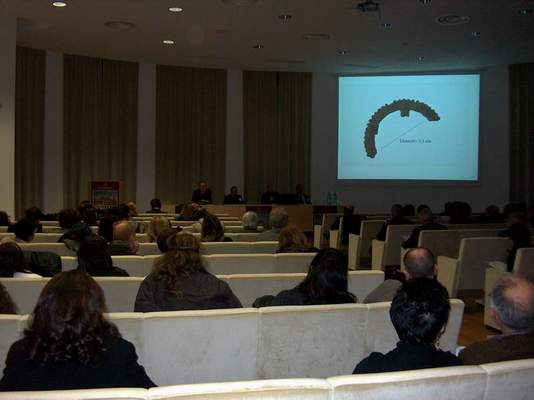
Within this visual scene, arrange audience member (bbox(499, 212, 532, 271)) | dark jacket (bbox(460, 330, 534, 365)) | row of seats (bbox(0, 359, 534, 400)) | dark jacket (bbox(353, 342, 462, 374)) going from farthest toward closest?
audience member (bbox(499, 212, 532, 271)), dark jacket (bbox(460, 330, 534, 365)), dark jacket (bbox(353, 342, 462, 374)), row of seats (bbox(0, 359, 534, 400))

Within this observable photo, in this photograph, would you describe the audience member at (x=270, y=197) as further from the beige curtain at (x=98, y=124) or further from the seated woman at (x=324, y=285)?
the seated woman at (x=324, y=285)

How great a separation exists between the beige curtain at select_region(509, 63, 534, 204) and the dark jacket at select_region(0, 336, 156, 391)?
576 inches

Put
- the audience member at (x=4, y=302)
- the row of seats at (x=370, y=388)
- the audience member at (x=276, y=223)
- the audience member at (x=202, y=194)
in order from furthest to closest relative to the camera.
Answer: the audience member at (x=202, y=194), the audience member at (x=276, y=223), the audience member at (x=4, y=302), the row of seats at (x=370, y=388)

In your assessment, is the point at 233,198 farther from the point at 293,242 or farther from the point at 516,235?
the point at 293,242

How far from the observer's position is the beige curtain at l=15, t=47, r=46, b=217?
43.8 ft

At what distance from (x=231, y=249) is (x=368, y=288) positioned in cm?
188

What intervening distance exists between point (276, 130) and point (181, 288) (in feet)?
42.9

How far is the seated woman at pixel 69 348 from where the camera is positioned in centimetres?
204

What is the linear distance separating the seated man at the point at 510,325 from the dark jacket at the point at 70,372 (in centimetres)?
Answer: 130

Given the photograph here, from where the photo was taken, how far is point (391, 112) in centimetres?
1559

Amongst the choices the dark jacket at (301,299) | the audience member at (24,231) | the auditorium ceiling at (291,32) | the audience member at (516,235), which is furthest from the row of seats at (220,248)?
the auditorium ceiling at (291,32)

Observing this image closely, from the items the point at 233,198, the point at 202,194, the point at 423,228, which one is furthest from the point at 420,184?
the point at 423,228

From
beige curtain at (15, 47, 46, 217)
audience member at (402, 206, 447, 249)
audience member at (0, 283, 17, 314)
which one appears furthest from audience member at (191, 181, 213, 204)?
audience member at (0, 283, 17, 314)

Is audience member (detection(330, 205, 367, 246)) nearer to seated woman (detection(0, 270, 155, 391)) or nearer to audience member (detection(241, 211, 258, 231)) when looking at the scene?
audience member (detection(241, 211, 258, 231))
